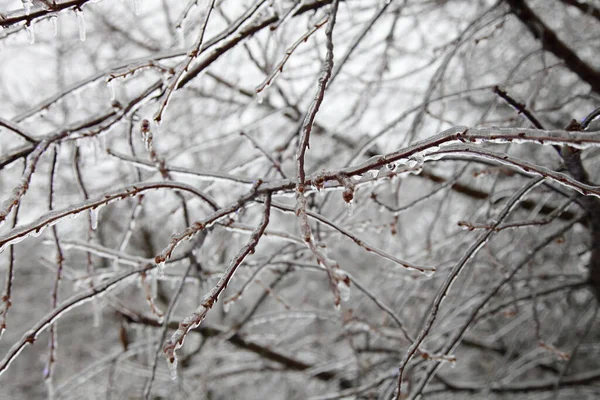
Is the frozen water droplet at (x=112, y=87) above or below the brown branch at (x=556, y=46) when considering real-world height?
below

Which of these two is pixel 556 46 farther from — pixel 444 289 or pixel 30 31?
pixel 30 31

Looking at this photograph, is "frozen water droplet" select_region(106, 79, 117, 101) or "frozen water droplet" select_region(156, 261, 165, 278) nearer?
"frozen water droplet" select_region(156, 261, 165, 278)

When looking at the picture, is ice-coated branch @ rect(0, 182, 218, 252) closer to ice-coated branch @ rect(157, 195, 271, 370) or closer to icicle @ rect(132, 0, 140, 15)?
ice-coated branch @ rect(157, 195, 271, 370)

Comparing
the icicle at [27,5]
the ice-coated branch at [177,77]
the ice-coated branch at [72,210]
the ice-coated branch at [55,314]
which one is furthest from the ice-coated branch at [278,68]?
the ice-coated branch at [55,314]

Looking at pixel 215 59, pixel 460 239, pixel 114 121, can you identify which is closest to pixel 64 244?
pixel 114 121

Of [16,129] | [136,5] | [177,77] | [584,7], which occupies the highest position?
[584,7]

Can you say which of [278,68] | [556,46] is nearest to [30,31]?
[278,68]

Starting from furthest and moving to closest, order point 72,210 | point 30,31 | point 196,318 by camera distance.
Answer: point 30,31, point 72,210, point 196,318

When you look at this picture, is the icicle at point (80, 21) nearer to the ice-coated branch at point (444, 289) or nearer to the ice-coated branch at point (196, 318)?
the ice-coated branch at point (196, 318)

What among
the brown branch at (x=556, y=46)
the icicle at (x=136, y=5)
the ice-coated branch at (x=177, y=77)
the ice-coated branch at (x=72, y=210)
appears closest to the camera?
the ice-coated branch at (x=72, y=210)

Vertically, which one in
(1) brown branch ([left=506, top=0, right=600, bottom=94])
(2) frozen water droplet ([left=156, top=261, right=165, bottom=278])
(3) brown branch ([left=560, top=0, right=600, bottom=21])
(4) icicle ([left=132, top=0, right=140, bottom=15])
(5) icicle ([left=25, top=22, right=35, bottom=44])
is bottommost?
(2) frozen water droplet ([left=156, top=261, right=165, bottom=278])

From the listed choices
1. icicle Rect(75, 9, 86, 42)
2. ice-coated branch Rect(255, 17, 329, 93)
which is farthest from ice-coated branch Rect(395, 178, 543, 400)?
icicle Rect(75, 9, 86, 42)

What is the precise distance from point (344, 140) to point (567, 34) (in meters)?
2.60

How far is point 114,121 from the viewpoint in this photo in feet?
5.32
